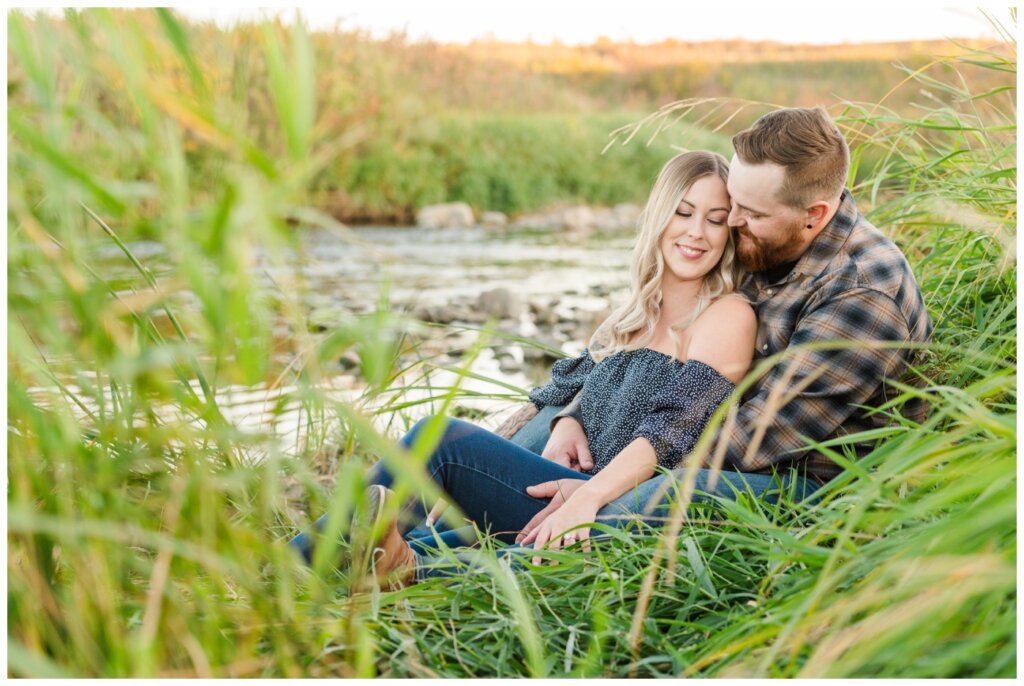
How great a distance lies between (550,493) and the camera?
216 centimetres

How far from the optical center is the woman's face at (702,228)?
223cm

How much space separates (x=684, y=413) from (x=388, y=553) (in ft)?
2.30

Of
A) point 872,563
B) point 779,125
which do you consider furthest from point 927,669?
point 779,125

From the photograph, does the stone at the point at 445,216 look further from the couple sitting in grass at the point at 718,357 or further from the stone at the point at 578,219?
the couple sitting in grass at the point at 718,357

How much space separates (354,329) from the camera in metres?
1.00

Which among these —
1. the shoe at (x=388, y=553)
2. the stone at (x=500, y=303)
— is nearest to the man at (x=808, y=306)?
the shoe at (x=388, y=553)

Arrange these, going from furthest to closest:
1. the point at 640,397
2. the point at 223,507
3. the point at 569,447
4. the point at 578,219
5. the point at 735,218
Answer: the point at 578,219
the point at 569,447
the point at 640,397
the point at 735,218
the point at 223,507

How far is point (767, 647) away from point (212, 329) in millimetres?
802

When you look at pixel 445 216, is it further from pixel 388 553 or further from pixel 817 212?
pixel 388 553

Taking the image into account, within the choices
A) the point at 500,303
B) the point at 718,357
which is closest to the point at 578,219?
the point at 500,303

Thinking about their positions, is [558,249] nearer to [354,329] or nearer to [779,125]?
[779,125]

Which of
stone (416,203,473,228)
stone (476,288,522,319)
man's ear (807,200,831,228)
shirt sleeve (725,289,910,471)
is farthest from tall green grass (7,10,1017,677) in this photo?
stone (416,203,473,228)

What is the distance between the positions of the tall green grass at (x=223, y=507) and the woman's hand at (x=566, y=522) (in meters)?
0.28

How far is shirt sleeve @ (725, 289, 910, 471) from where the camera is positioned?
1896 mm
